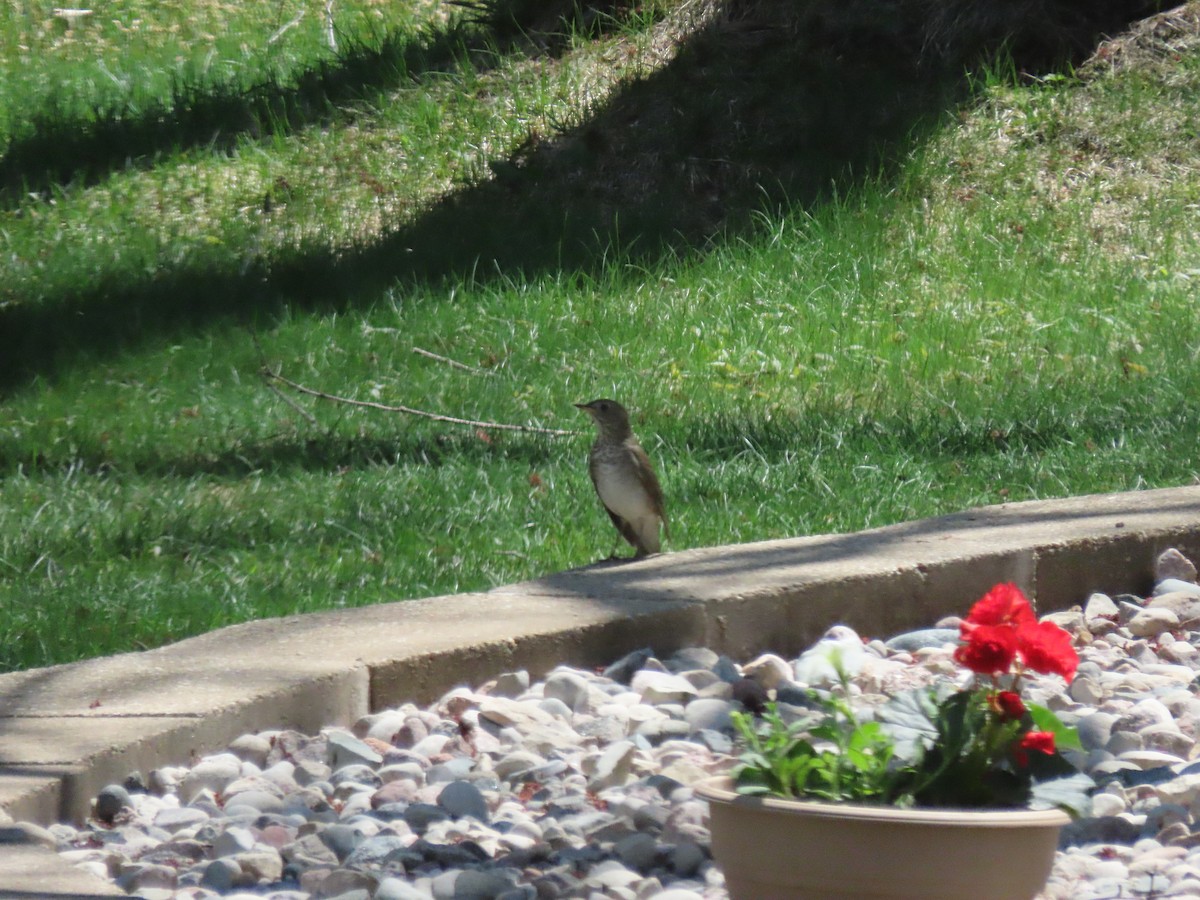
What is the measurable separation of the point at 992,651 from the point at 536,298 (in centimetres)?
706

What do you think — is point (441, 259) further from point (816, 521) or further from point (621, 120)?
point (816, 521)

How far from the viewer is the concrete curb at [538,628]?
10.6ft

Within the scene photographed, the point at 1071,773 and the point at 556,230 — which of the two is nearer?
the point at 1071,773

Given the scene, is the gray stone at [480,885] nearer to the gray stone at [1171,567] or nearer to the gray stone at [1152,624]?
the gray stone at [1152,624]

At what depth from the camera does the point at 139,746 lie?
320cm

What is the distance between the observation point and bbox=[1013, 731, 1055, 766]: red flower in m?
2.45

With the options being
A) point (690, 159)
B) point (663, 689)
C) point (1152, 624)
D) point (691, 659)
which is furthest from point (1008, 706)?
point (690, 159)

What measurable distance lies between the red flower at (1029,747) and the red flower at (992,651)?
0.36 feet

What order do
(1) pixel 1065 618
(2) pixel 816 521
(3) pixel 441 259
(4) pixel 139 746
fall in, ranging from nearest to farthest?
1. (4) pixel 139 746
2. (1) pixel 1065 618
3. (2) pixel 816 521
4. (3) pixel 441 259

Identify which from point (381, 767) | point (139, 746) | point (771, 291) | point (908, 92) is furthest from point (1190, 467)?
point (908, 92)

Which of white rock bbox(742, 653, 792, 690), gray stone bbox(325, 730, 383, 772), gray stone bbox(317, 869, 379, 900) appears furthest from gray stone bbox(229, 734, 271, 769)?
white rock bbox(742, 653, 792, 690)

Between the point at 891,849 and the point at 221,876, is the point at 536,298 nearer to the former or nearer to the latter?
the point at 221,876

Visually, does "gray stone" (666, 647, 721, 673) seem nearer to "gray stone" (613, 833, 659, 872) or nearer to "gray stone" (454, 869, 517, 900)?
"gray stone" (613, 833, 659, 872)

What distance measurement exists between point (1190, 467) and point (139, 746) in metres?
4.61
